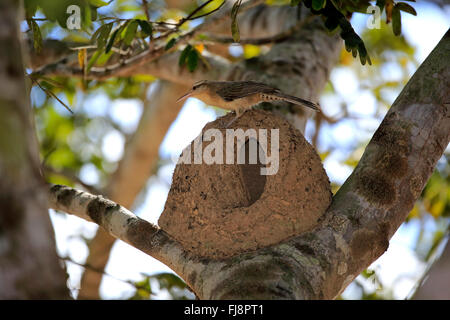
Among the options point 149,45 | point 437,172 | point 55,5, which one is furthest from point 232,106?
point 437,172

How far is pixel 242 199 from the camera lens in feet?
16.1

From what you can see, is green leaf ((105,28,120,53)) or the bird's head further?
the bird's head

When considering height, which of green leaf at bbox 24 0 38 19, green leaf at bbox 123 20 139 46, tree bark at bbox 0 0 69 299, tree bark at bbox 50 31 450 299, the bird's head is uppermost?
the bird's head

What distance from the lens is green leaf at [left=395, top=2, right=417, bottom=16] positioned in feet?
15.1

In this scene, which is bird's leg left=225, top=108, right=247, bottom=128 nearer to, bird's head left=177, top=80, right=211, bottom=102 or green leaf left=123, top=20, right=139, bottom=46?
bird's head left=177, top=80, right=211, bottom=102

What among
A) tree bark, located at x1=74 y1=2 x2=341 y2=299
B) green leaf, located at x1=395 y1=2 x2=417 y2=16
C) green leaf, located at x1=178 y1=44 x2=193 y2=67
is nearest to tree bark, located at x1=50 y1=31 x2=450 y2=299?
green leaf, located at x1=395 y1=2 x2=417 y2=16

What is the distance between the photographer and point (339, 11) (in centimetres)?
438

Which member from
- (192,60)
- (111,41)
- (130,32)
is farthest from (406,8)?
(111,41)

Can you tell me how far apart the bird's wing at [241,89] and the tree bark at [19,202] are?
3051 millimetres

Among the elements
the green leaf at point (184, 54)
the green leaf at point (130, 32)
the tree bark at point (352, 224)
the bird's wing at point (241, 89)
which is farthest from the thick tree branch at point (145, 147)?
the tree bark at point (352, 224)

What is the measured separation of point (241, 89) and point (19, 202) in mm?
3294

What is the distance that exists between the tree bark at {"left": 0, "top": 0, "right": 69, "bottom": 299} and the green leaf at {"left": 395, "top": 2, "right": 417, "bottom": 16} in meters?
3.47

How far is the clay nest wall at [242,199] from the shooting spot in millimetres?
3904

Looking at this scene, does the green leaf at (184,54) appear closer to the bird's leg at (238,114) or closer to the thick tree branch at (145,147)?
the bird's leg at (238,114)
